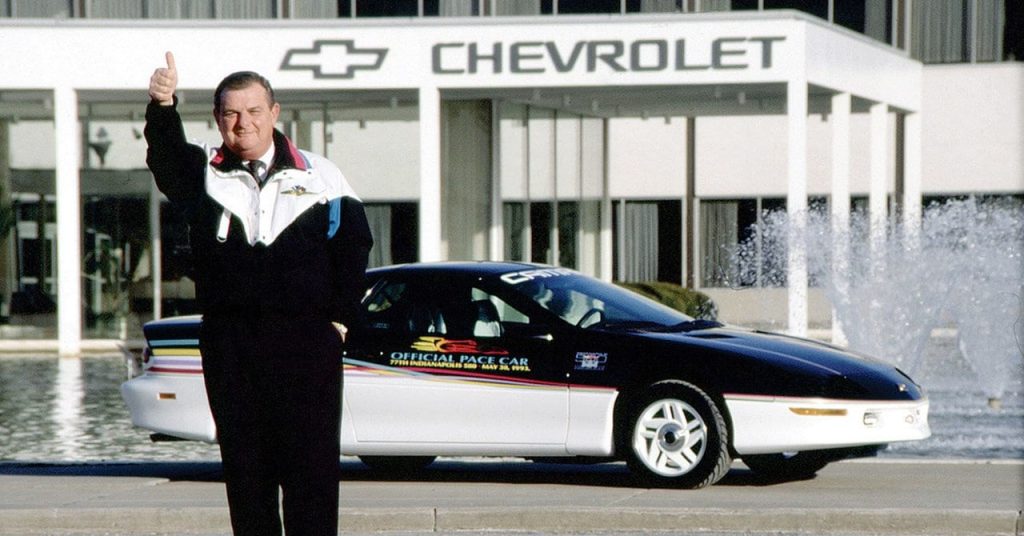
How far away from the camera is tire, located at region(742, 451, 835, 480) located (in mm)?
10727

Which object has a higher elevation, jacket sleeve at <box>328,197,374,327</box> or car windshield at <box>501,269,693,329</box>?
jacket sleeve at <box>328,197,374,327</box>

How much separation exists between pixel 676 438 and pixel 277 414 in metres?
5.19

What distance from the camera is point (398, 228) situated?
30109mm

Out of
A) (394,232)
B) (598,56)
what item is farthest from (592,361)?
(394,232)

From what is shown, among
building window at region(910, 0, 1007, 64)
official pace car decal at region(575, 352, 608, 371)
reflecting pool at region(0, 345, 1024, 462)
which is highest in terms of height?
building window at region(910, 0, 1007, 64)

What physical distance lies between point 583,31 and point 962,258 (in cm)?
841

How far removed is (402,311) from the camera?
1085 cm

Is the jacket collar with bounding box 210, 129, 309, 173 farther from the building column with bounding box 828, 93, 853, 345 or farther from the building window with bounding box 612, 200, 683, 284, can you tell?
the building window with bounding box 612, 200, 683, 284

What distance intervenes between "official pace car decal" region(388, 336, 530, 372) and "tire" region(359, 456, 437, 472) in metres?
1.02

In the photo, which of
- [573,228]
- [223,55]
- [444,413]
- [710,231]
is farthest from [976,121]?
[444,413]

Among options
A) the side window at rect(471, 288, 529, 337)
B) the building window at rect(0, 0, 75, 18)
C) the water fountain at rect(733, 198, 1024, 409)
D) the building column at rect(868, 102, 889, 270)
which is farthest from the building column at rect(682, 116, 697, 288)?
the side window at rect(471, 288, 529, 337)

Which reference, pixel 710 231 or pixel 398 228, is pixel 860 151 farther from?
pixel 398 228

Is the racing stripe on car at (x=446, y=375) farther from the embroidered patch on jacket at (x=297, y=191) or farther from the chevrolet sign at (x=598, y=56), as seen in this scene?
the chevrolet sign at (x=598, y=56)

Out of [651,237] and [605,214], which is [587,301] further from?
[651,237]
